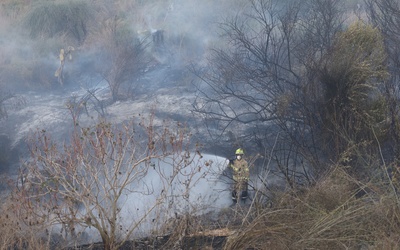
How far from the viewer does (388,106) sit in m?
9.29

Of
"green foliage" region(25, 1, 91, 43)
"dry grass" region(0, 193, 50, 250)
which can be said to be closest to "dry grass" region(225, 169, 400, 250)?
"dry grass" region(0, 193, 50, 250)

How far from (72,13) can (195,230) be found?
1720 centimetres

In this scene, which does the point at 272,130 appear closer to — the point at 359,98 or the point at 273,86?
the point at 273,86

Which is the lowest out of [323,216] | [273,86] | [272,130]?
[323,216]

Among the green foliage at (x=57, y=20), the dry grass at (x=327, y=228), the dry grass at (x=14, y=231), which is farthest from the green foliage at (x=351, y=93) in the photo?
the green foliage at (x=57, y=20)

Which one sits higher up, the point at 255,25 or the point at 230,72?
the point at 255,25

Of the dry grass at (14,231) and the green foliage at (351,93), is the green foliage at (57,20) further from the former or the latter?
the dry grass at (14,231)

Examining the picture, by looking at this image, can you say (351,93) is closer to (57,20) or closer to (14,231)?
(14,231)

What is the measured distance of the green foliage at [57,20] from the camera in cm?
2166

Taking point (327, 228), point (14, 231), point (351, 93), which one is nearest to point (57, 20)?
point (351, 93)

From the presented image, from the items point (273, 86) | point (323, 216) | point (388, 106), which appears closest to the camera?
point (323, 216)

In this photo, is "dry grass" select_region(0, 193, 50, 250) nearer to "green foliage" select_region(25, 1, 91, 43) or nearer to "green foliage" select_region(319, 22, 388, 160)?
"green foliage" select_region(319, 22, 388, 160)

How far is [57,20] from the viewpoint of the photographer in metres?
22.1

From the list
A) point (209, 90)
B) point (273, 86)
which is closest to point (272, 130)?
point (273, 86)
